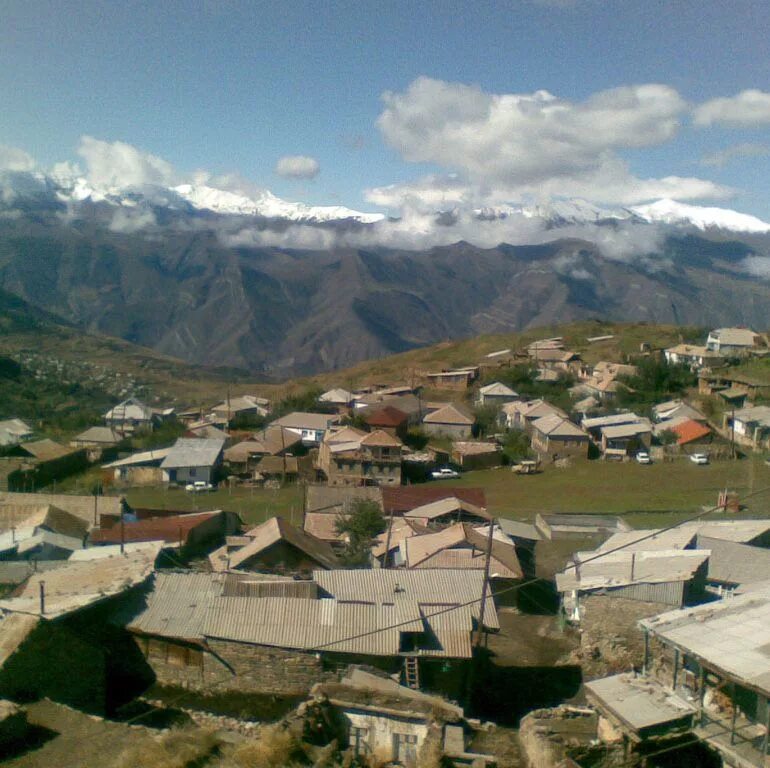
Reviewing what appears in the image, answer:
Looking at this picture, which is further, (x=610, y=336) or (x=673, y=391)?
(x=610, y=336)

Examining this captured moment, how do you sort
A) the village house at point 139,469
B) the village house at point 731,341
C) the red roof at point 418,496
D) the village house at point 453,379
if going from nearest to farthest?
the red roof at point 418,496 < the village house at point 139,469 < the village house at point 453,379 < the village house at point 731,341

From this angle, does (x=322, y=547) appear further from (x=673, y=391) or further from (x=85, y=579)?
(x=673, y=391)

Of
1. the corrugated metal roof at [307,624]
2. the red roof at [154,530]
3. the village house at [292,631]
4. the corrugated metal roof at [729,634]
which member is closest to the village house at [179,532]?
the red roof at [154,530]

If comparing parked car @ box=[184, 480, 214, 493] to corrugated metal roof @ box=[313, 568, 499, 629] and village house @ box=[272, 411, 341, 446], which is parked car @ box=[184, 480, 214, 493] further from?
corrugated metal roof @ box=[313, 568, 499, 629]

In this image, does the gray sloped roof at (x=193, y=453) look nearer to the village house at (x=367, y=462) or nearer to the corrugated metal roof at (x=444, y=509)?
the village house at (x=367, y=462)

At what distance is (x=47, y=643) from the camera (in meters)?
9.78

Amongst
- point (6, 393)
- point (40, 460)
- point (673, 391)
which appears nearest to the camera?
point (40, 460)

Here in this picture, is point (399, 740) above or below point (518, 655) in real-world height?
above

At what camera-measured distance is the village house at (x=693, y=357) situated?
5169 centimetres

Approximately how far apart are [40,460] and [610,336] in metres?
49.0

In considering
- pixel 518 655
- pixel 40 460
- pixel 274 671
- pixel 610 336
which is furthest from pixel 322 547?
pixel 610 336

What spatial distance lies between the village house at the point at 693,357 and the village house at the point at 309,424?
2376cm

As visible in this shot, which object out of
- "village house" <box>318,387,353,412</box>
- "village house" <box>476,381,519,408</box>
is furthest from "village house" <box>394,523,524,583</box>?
"village house" <box>318,387,353,412</box>

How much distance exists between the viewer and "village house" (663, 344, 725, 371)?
51.7 metres
